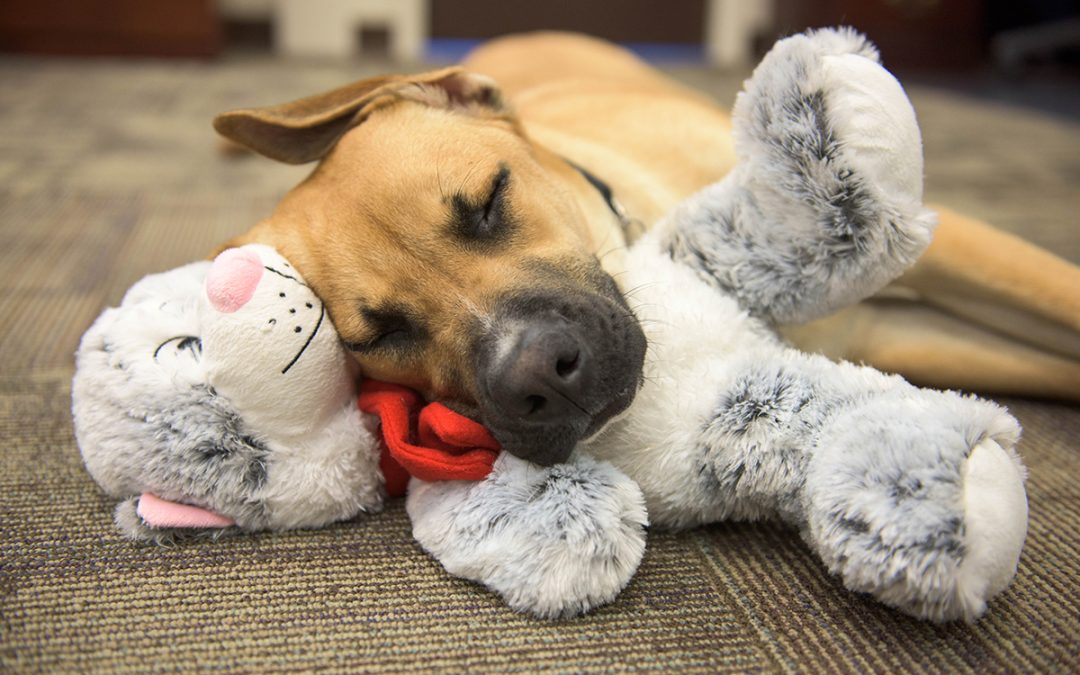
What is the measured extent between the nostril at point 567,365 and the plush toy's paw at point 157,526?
61 cm

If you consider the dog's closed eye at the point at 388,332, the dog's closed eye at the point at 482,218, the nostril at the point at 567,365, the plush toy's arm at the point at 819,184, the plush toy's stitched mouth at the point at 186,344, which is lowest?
the plush toy's stitched mouth at the point at 186,344

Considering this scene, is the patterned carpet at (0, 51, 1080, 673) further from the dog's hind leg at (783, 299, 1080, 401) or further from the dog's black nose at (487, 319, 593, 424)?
the dog's black nose at (487, 319, 593, 424)

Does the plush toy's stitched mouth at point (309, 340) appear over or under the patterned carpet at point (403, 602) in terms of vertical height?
over

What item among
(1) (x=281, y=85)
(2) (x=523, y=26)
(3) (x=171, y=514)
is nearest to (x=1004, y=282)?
(3) (x=171, y=514)

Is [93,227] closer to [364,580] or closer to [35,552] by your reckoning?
[35,552]

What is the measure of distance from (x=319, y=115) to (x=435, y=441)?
0.78 metres

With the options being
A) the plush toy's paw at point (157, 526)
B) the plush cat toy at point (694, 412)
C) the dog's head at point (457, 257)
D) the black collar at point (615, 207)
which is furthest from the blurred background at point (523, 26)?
the plush toy's paw at point (157, 526)

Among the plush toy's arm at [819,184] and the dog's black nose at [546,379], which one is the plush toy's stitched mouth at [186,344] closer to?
the dog's black nose at [546,379]

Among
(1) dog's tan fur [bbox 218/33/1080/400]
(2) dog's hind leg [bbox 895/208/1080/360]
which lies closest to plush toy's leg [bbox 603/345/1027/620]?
(1) dog's tan fur [bbox 218/33/1080/400]

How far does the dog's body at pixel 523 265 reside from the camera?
1287 millimetres

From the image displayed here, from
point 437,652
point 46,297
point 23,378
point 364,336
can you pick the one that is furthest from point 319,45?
point 437,652

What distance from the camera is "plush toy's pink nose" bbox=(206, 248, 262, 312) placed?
1.32 meters

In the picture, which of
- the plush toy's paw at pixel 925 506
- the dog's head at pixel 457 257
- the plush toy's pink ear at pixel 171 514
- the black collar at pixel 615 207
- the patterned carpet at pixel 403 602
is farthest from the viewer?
the black collar at pixel 615 207

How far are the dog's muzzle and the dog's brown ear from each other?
0.67m
